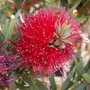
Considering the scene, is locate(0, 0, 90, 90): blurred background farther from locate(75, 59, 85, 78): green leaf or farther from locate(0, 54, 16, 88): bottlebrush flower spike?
locate(0, 54, 16, 88): bottlebrush flower spike

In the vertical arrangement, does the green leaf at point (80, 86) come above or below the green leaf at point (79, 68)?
below

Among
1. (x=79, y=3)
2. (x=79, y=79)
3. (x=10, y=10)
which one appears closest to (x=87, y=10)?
(x=79, y=3)

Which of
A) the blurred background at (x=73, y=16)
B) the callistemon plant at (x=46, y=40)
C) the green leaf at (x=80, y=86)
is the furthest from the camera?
the green leaf at (x=80, y=86)

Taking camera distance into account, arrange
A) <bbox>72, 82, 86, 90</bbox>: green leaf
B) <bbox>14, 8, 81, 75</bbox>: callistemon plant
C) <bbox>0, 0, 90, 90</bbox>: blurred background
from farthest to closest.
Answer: <bbox>72, 82, 86, 90</bbox>: green leaf
<bbox>0, 0, 90, 90</bbox>: blurred background
<bbox>14, 8, 81, 75</bbox>: callistemon plant

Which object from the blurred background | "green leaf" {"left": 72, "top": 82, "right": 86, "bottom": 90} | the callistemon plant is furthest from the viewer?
"green leaf" {"left": 72, "top": 82, "right": 86, "bottom": 90}

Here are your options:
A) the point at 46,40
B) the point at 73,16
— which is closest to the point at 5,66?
the point at 46,40

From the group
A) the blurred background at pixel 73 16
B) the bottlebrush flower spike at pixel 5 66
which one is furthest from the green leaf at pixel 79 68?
the bottlebrush flower spike at pixel 5 66

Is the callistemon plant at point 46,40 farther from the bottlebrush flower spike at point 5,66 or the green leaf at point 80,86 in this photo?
the green leaf at point 80,86

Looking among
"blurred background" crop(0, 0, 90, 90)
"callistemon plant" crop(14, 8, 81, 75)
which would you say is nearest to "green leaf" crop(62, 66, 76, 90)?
"blurred background" crop(0, 0, 90, 90)

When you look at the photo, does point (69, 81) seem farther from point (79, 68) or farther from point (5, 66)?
point (5, 66)
